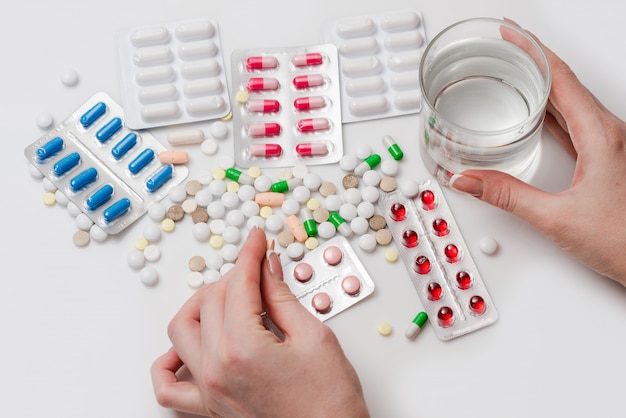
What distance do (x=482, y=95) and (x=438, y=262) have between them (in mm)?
309

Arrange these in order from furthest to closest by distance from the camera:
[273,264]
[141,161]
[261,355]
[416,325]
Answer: [141,161] → [416,325] → [273,264] → [261,355]

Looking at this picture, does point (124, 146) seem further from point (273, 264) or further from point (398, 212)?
point (398, 212)

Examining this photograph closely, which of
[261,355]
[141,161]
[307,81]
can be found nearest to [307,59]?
[307,81]

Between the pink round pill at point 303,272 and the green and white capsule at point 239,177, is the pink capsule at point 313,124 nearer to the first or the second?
the green and white capsule at point 239,177

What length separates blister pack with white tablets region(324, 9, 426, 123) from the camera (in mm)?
1441

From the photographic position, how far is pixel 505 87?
4.44ft

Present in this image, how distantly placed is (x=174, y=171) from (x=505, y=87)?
0.63 metres

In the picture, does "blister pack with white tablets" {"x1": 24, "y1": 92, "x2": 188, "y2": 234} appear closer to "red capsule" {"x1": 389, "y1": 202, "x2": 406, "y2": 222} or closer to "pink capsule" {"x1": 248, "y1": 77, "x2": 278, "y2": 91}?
"pink capsule" {"x1": 248, "y1": 77, "x2": 278, "y2": 91}

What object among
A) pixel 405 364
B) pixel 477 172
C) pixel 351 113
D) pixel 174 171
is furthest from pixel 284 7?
pixel 405 364

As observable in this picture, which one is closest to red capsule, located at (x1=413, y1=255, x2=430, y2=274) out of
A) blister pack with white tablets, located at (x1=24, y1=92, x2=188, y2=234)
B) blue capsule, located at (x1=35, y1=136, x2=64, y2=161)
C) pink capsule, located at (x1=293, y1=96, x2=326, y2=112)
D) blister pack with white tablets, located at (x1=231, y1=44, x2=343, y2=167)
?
blister pack with white tablets, located at (x1=231, y1=44, x2=343, y2=167)

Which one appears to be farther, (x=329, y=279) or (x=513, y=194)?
(x=329, y=279)

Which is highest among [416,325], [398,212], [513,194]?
[513,194]

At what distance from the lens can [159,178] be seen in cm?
141

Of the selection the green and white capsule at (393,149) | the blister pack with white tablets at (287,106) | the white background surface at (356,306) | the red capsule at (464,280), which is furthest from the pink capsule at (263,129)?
the red capsule at (464,280)
